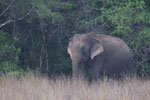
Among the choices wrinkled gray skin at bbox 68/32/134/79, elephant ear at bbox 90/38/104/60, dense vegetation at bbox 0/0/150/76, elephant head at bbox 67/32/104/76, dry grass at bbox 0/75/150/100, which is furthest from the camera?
dense vegetation at bbox 0/0/150/76

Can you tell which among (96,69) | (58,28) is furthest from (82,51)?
(58,28)

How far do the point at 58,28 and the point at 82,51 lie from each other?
2557 mm

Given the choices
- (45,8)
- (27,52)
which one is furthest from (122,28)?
(27,52)

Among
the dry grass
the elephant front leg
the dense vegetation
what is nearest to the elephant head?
the elephant front leg

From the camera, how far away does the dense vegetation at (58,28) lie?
473 inches

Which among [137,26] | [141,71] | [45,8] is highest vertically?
[45,8]

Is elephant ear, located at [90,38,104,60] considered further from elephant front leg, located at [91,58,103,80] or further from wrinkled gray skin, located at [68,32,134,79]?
elephant front leg, located at [91,58,103,80]

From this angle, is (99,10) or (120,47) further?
(99,10)

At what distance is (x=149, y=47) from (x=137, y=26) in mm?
1005

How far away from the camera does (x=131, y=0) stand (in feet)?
42.3

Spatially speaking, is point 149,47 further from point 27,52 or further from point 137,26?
point 27,52

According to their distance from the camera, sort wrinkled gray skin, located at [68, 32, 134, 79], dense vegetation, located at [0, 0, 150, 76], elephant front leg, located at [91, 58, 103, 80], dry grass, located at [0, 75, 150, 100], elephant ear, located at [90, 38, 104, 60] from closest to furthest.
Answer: dry grass, located at [0, 75, 150, 100], wrinkled gray skin, located at [68, 32, 134, 79], elephant ear, located at [90, 38, 104, 60], elephant front leg, located at [91, 58, 103, 80], dense vegetation, located at [0, 0, 150, 76]

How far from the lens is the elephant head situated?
10766 mm

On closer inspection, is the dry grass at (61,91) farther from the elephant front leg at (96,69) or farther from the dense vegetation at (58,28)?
the dense vegetation at (58,28)
